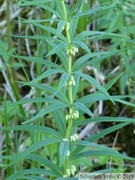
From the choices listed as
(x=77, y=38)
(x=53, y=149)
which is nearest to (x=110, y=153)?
(x=77, y=38)

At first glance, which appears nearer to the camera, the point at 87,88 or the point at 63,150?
the point at 63,150

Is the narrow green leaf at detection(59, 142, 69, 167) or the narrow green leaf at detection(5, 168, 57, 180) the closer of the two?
the narrow green leaf at detection(59, 142, 69, 167)

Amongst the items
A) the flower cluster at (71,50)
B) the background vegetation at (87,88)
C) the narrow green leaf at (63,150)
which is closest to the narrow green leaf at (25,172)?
the narrow green leaf at (63,150)

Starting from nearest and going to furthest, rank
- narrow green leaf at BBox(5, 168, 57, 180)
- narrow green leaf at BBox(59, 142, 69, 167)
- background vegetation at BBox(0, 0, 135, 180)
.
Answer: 1. narrow green leaf at BBox(59, 142, 69, 167)
2. narrow green leaf at BBox(5, 168, 57, 180)
3. background vegetation at BBox(0, 0, 135, 180)

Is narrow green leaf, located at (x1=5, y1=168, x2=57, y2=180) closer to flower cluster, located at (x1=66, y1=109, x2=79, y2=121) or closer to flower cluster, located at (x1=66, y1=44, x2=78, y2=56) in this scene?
flower cluster, located at (x1=66, y1=109, x2=79, y2=121)

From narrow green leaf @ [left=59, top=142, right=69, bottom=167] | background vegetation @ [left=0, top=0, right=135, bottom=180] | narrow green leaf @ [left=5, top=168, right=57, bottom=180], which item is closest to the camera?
narrow green leaf @ [left=59, top=142, right=69, bottom=167]

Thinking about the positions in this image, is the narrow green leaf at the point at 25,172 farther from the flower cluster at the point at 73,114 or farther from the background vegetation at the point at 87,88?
the background vegetation at the point at 87,88

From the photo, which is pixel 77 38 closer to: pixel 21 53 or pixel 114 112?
pixel 114 112

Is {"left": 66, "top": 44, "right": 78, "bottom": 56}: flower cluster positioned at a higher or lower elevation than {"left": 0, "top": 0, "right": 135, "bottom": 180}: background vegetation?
higher

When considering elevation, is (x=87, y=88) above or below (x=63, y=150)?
below

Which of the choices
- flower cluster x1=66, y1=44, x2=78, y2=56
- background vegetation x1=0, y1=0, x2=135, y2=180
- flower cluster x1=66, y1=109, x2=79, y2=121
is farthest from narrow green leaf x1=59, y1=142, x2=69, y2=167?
background vegetation x1=0, y1=0, x2=135, y2=180

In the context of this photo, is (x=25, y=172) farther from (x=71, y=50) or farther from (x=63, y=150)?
(x=71, y=50)

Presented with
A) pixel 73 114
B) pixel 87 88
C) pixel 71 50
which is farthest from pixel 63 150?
pixel 87 88
